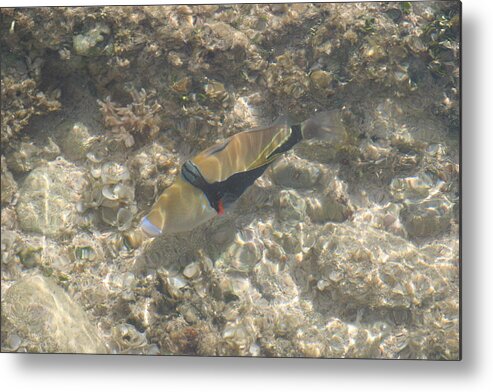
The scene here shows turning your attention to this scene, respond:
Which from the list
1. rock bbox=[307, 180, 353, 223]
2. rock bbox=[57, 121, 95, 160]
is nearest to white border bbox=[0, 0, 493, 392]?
rock bbox=[307, 180, 353, 223]

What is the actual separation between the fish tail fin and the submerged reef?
0.03 meters

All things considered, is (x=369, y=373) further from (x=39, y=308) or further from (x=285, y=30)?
(x=285, y=30)

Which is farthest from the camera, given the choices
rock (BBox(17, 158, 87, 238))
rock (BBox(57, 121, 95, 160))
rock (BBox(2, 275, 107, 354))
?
rock (BBox(57, 121, 95, 160))

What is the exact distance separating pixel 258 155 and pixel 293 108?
533 millimetres

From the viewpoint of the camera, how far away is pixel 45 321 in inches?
104

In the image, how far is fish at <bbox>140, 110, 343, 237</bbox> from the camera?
8.50 feet

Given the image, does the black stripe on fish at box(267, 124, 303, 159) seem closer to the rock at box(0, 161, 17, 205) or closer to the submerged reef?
the submerged reef

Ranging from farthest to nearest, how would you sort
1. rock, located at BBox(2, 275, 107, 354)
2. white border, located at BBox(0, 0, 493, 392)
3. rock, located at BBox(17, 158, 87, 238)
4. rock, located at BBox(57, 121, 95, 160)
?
1. rock, located at BBox(57, 121, 95, 160)
2. rock, located at BBox(17, 158, 87, 238)
3. rock, located at BBox(2, 275, 107, 354)
4. white border, located at BBox(0, 0, 493, 392)

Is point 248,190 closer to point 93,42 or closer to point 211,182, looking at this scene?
point 211,182

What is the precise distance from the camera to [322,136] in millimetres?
3025

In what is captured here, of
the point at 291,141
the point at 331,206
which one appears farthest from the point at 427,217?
the point at 291,141

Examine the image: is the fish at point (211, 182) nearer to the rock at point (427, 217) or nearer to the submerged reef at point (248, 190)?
the submerged reef at point (248, 190)

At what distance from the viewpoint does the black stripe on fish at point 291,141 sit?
2.85 metres

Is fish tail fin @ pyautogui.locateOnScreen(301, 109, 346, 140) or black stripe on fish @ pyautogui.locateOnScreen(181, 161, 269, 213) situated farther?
fish tail fin @ pyautogui.locateOnScreen(301, 109, 346, 140)
